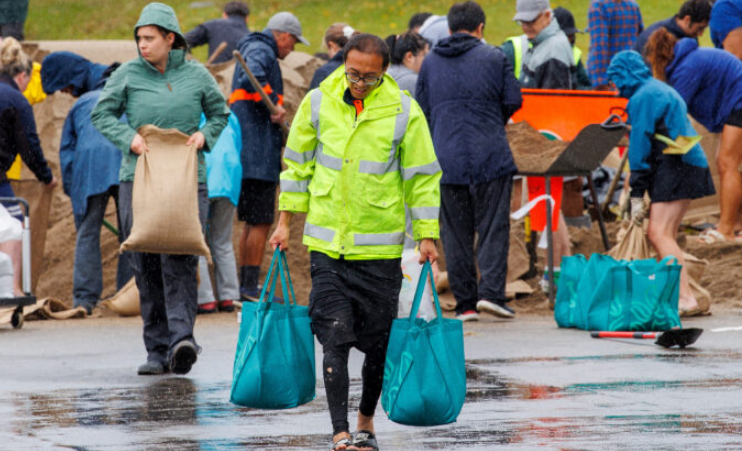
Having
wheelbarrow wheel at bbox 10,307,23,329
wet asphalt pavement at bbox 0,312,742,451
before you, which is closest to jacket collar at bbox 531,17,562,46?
wet asphalt pavement at bbox 0,312,742,451

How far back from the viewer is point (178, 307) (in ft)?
26.9

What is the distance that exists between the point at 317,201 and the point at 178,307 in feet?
8.02

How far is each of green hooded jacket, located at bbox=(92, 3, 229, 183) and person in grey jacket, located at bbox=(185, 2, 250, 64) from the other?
855 cm

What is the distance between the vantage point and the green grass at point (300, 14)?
108ft

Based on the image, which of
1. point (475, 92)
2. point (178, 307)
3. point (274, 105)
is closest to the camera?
point (178, 307)

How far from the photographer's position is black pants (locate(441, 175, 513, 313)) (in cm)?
1098

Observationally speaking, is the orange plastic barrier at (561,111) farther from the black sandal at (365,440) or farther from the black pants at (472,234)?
the black sandal at (365,440)

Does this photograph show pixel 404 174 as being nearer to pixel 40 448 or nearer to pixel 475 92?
pixel 40 448

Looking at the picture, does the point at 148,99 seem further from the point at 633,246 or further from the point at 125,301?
the point at 633,246

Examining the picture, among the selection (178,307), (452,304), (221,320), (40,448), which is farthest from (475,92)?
(40,448)

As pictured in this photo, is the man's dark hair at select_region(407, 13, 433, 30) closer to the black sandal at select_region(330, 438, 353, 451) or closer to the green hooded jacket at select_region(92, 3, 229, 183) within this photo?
the green hooded jacket at select_region(92, 3, 229, 183)

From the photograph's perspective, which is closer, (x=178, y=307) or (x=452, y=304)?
Result: (x=178, y=307)

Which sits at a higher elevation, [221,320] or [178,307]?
[178,307]

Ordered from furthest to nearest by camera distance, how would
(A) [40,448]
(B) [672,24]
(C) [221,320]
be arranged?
1. (B) [672,24]
2. (C) [221,320]
3. (A) [40,448]
